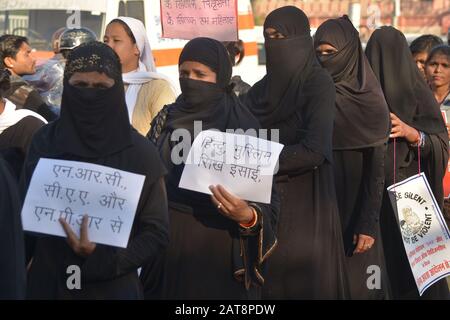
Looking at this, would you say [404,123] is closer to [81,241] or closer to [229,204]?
[229,204]

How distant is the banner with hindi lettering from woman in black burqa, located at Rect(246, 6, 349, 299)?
679mm

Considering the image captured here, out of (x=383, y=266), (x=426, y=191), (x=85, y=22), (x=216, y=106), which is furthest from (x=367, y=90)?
(x=85, y=22)

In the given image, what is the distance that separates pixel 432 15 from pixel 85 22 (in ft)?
91.7

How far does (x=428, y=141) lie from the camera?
571 centimetres

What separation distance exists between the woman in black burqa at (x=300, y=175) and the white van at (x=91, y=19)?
21.5 feet

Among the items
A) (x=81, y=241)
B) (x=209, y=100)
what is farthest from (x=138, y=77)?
(x=81, y=241)

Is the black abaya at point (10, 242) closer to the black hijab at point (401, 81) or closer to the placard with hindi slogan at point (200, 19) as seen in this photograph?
the black hijab at point (401, 81)

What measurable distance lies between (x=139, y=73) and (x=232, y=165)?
1959 mm

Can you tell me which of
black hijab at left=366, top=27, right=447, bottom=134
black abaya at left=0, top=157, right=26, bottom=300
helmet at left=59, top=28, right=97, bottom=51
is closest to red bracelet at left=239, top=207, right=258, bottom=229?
Answer: black abaya at left=0, top=157, right=26, bottom=300

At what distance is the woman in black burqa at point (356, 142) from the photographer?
5203mm

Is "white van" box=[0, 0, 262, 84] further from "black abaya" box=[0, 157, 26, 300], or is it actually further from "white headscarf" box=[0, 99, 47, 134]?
"black abaya" box=[0, 157, 26, 300]

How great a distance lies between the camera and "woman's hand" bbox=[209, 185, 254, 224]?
3676mm

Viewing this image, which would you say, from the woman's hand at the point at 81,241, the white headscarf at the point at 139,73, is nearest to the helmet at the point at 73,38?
the white headscarf at the point at 139,73
